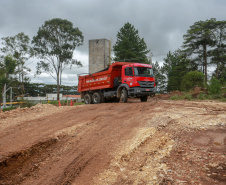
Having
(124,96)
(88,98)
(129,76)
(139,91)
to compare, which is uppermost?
(129,76)

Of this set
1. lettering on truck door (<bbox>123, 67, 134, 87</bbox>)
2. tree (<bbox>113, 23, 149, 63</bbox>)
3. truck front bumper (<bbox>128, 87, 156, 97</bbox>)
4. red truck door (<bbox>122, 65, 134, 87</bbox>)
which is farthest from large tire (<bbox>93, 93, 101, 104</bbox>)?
tree (<bbox>113, 23, 149, 63</bbox>)

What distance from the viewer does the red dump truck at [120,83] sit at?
42.3 ft

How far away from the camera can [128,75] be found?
43.3ft

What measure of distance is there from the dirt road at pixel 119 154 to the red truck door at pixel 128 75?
6.14 meters

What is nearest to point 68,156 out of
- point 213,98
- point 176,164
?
point 176,164

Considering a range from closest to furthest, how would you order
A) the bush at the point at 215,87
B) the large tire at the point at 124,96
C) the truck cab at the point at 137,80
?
1. the truck cab at the point at 137,80
2. the large tire at the point at 124,96
3. the bush at the point at 215,87

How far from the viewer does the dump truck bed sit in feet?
46.9

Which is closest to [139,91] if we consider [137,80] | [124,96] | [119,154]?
[137,80]

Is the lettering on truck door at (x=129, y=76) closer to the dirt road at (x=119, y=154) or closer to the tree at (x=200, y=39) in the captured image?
the dirt road at (x=119, y=154)

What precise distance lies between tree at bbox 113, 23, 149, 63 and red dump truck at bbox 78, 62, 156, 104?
17.3 metres

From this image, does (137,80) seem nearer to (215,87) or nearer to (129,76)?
(129,76)

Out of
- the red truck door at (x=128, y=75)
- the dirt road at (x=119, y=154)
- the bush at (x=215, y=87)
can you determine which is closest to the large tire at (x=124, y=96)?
the red truck door at (x=128, y=75)

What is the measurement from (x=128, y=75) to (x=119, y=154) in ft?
29.8

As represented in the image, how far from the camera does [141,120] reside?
7.32 m
